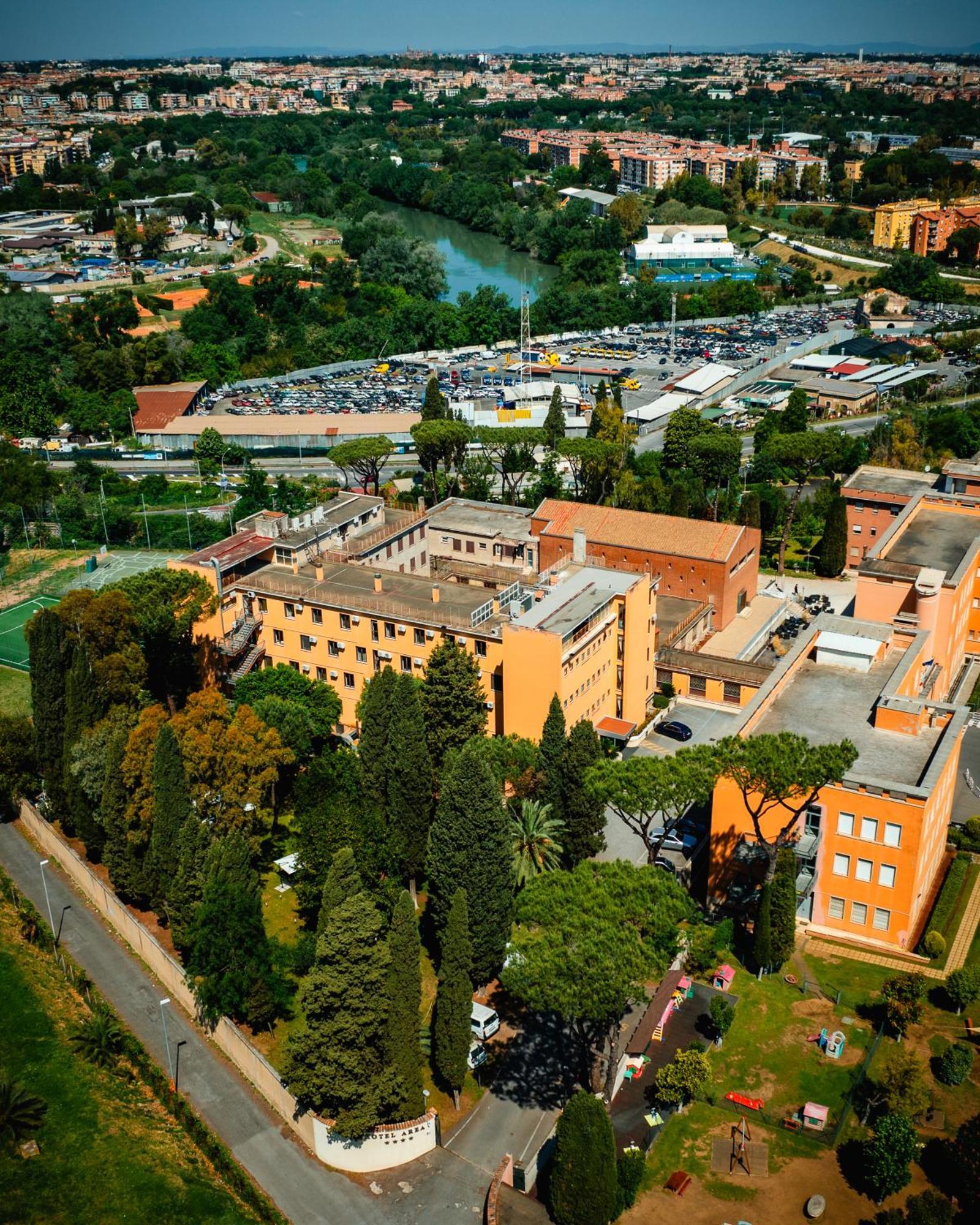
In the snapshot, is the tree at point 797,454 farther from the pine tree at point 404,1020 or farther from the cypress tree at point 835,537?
the pine tree at point 404,1020

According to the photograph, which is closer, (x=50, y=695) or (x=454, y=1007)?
(x=454, y=1007)

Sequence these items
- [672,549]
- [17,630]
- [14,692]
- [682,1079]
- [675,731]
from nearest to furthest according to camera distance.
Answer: [682,1079] < [675,731] < [14,692] < [672,549] < [17,630]

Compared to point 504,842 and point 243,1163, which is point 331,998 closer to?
point 243,1163

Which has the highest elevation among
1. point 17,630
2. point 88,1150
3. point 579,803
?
point 579,803

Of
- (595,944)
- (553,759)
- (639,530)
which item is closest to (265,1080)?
(595,944)

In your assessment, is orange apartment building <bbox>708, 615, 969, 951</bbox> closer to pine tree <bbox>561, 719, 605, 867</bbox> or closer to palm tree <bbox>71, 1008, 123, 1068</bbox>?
pine tree <bbox>561, 719, 605, 867</bbox>

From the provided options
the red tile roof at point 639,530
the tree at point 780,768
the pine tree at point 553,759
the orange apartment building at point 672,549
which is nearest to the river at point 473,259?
the red tile roof at point 639,530

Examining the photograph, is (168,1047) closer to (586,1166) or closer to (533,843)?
(533,843)
